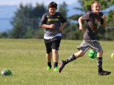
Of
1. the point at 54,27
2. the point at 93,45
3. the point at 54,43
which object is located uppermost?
the point at 54,27

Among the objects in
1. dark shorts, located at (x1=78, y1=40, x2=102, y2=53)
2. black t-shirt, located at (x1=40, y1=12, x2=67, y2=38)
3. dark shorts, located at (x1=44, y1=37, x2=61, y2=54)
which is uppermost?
black t-shirt, located at (x1=40, y1=12, x2=67, y2=38)

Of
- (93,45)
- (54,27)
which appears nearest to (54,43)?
(54,27)

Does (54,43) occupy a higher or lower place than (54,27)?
lower

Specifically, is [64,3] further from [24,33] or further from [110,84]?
[110,84]

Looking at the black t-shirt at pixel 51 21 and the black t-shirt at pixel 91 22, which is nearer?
the black t-shirt at pixel 91 22

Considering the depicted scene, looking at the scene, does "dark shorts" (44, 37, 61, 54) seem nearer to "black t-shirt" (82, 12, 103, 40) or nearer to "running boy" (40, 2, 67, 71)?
"running boy" (40, 2, 67, 71)

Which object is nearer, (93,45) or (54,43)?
(93,45)

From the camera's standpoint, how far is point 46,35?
10523 mm

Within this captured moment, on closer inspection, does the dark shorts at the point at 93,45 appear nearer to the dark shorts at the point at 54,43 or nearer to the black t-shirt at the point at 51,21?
the dark shorts at the point at 54,43

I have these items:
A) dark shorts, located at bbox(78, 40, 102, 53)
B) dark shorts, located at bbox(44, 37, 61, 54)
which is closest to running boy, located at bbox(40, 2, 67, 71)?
dark shorts, located at bbox(44, 37, 61, 54)

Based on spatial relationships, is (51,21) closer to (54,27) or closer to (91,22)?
(54,27)

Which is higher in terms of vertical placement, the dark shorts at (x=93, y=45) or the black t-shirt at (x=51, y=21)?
the black t-shirt at (x=51, y=21)

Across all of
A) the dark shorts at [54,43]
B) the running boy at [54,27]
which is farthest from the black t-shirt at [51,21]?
the dark shorts at [54,43]

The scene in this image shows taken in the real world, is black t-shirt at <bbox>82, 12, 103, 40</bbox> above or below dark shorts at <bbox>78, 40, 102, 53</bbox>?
above
